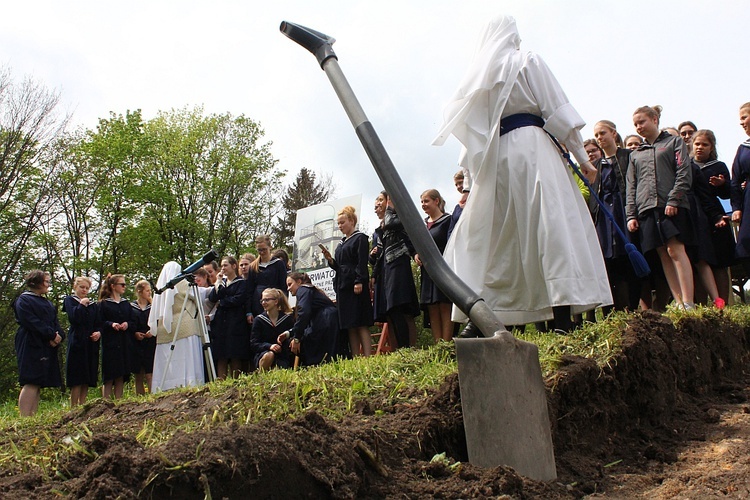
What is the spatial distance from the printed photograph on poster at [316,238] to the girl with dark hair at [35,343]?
15.2 feet

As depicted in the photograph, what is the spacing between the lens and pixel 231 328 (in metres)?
9.77

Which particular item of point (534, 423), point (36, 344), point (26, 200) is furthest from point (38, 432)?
point (26, 200)

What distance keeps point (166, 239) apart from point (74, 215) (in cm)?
513

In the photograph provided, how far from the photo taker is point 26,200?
27.7m

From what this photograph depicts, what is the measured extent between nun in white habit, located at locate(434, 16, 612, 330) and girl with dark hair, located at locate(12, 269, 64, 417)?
605 cm

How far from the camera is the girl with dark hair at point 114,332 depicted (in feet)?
34.0

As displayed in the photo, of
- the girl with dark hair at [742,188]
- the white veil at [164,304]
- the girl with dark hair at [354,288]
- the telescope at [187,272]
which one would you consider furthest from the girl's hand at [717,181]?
the white veil at [164,304]

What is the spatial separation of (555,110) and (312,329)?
4510 mm

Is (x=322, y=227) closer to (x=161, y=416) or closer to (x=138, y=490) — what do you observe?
(x=161, y=416)

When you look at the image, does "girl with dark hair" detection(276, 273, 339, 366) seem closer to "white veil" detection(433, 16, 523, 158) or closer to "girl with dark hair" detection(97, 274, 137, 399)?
"girl with dark hair" detection(97, 274, 137, 399)

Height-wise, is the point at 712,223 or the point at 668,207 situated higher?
the point at 668,207

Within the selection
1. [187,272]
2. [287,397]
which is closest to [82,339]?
[187,272]

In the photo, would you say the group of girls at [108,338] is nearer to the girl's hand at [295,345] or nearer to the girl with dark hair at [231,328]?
the girl with dark hair at [231,328]

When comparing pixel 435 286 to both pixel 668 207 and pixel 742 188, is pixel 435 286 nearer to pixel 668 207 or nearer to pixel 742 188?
pixel 668 207
